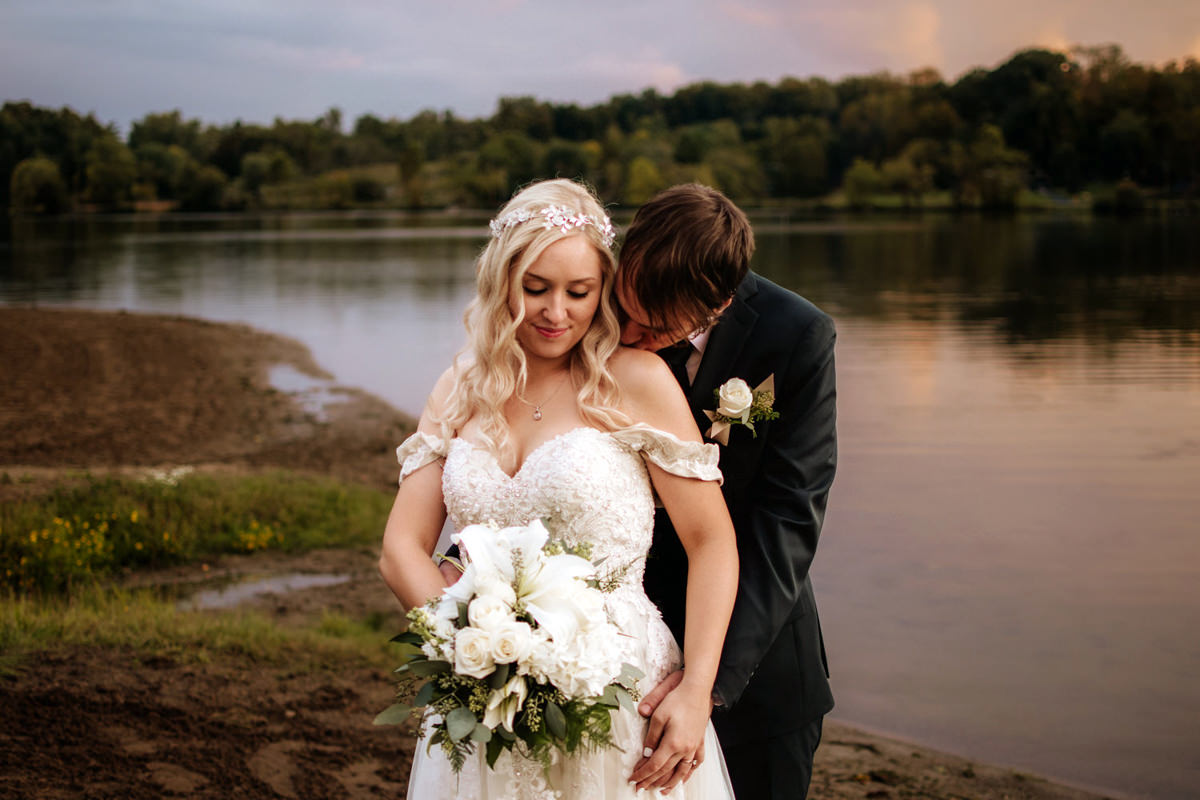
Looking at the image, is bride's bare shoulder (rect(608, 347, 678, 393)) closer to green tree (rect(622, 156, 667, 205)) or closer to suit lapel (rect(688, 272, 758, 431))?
suit lapel (rect(688, 272, 758, 431))

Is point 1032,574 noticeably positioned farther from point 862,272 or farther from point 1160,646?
point 862,272

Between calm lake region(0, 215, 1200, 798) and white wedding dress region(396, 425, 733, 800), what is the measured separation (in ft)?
16.6

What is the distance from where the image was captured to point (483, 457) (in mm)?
3057

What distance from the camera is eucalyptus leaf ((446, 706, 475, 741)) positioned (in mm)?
2402

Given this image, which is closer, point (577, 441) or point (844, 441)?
point (577, 441)

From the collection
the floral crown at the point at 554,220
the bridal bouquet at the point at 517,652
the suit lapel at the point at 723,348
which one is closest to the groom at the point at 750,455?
the suit lapel at the point at 723,348

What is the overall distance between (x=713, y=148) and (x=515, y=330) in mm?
144338

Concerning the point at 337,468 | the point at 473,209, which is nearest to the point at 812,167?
the point at 473,209

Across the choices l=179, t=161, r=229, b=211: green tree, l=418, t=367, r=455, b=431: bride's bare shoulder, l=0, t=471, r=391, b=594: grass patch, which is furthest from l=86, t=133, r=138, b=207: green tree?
l=418, t=367, r=455, b=431: bride's bare shoulder

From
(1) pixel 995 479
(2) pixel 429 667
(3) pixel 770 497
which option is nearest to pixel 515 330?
(3) pixel 770 497

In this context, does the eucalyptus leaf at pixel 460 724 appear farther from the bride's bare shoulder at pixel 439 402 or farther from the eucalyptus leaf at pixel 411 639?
the bride's bare shoulder at pixel 439 402

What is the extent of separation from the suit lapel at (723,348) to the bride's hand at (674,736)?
0.78m

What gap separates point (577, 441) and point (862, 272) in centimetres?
4547

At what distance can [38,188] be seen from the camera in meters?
129
